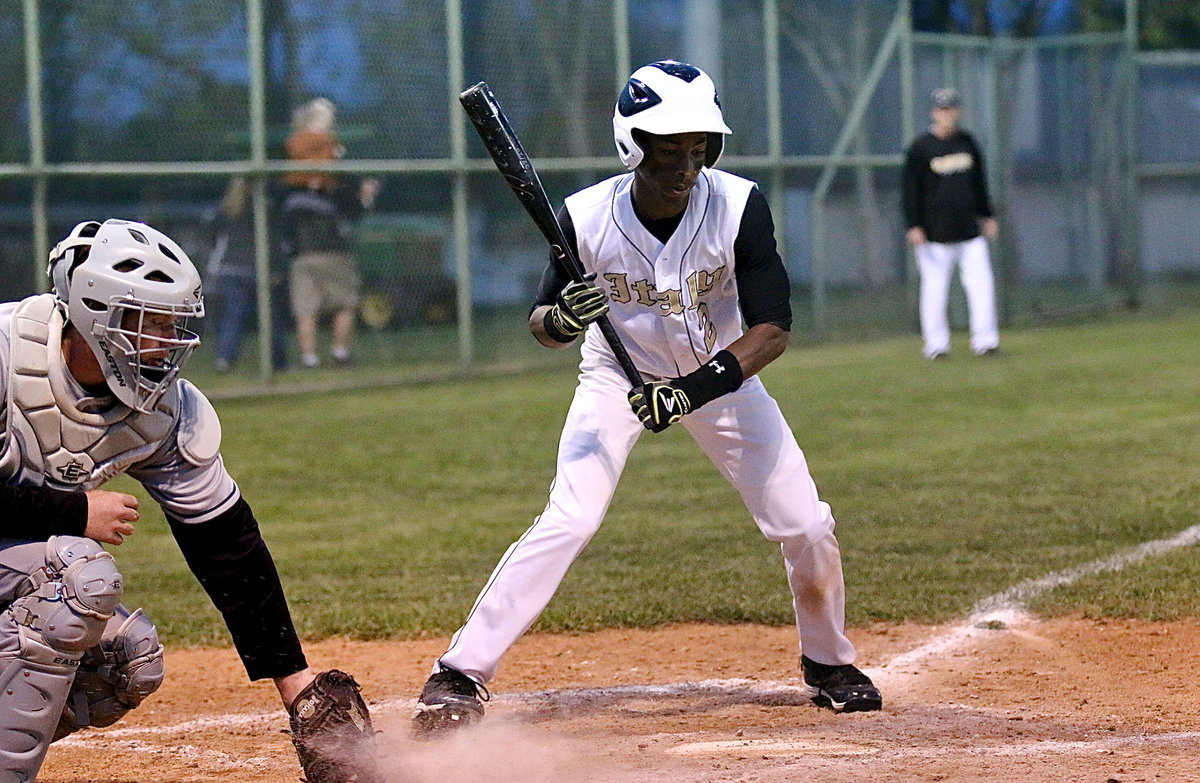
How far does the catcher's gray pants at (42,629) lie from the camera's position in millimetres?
3736

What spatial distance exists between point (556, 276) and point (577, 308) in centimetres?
33

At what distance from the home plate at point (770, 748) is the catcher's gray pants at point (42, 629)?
161cm

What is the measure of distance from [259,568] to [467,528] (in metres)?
4.07

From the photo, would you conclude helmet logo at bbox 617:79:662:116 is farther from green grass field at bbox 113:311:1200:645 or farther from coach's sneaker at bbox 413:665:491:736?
green grass field at bbox 113:311:1200:645

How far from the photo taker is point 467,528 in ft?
27.1

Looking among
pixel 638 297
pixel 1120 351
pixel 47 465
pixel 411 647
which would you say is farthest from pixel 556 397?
pixel 47 465

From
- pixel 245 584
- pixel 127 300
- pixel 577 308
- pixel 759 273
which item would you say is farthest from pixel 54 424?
pixel 759 273

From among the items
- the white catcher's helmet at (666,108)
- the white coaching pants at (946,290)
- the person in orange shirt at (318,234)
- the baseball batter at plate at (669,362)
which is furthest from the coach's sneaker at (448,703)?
the white coaching pants at (946,290)

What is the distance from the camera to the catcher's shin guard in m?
3.73

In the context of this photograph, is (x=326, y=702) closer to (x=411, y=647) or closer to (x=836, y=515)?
(x=411, y=647)

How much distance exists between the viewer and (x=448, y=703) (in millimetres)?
4652

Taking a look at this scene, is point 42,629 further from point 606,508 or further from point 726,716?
point 726,716

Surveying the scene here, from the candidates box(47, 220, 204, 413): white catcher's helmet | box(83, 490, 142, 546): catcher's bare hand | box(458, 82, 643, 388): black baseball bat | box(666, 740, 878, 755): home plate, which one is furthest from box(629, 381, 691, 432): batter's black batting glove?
box(83, 490, 142, 546): catcher's bare hand

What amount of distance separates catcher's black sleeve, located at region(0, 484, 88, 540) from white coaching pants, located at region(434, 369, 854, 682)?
1.20 m
